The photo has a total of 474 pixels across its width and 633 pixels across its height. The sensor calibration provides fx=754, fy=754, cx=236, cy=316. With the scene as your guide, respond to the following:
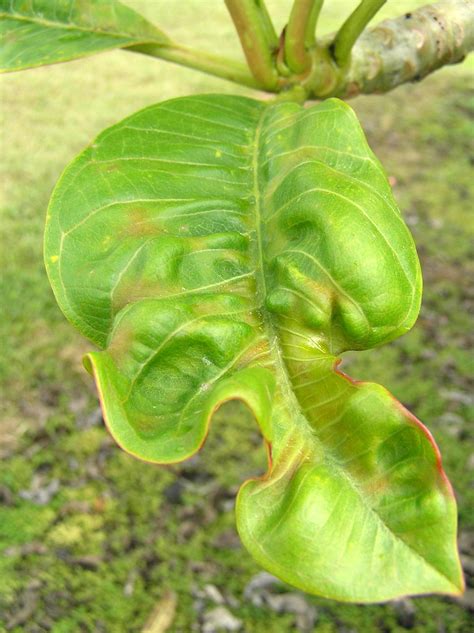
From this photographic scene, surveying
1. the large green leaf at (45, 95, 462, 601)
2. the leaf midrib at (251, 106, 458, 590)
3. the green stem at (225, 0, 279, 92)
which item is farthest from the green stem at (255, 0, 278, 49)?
the leaf midrib at (251, 106, 458, 590)

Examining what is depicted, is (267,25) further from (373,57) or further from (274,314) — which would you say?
(274,314)

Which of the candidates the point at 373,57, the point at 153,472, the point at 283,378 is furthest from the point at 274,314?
the point at 153,472

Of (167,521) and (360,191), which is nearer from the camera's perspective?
(360,191)

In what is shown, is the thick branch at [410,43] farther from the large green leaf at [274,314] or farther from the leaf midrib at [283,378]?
the leaf midrib at [283,378]

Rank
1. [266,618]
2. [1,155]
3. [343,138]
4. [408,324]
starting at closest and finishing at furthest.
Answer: [408,324], [343,138], [266,618], [1,155]

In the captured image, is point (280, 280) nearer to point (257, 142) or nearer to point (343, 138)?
point (343, 138)

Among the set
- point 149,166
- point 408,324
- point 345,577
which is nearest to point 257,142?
point 149,166
